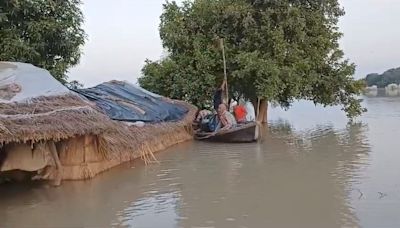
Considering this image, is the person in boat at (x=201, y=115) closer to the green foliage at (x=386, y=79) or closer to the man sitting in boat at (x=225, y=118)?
the man sitting in boat at (x=225, y=118)

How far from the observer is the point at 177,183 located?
9180 mm

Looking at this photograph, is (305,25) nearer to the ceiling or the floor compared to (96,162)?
nearer to the ceiling

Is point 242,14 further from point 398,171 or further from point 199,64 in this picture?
point 398,171

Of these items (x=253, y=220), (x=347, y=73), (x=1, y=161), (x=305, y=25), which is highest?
(x=305, y=25)

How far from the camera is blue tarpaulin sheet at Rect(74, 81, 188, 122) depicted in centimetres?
1234

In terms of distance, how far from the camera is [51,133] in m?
7.97

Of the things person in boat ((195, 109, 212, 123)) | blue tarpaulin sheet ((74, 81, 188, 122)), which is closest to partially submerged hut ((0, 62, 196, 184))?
blue tarpaulin sheet ((74, 81, 188, 122))

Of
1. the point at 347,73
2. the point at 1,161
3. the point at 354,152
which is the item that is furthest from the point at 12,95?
the point at 347,73

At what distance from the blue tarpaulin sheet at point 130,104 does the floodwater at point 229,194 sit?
1395 mm

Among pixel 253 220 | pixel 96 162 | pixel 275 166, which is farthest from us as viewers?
pixel 275 166

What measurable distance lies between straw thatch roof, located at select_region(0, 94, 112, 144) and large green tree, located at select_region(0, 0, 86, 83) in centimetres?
358

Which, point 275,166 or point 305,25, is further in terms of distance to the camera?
point 305,25

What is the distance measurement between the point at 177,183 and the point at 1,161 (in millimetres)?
3119

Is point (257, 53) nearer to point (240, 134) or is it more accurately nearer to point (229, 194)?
point (240, 134)
